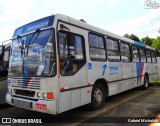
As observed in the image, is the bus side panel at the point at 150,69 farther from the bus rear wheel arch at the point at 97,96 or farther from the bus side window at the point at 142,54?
the bus rear wheel arch at the point at 97,96

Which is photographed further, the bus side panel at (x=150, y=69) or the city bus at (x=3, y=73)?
the bus side panel at (x=150, y=69)

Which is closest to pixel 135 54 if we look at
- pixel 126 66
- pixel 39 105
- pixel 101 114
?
pixel 126 66

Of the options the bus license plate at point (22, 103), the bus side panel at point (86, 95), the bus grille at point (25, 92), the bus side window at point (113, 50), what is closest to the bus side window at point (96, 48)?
the bus side window at point (113, 50)

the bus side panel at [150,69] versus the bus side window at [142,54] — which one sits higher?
the bus side window at [142,54]

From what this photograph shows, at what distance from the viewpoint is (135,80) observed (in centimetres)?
969

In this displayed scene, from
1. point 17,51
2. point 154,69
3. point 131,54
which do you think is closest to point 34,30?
point 17,51

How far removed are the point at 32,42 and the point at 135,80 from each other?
630 centimetres

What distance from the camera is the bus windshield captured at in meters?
4.80

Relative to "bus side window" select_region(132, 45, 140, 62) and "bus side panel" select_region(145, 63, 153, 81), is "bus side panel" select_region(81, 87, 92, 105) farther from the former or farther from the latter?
"bus side panel" select_region(145, 63, 153, 81)

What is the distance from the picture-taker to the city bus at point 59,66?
15.6 ft

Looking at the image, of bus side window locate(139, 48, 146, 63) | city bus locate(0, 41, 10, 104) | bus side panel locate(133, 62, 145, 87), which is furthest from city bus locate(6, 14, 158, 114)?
bus side window locate(139, 48, 146, 63)

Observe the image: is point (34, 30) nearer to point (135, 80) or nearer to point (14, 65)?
point (14, 65)

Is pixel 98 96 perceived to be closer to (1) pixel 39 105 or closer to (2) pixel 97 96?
(2) pixel 97 96

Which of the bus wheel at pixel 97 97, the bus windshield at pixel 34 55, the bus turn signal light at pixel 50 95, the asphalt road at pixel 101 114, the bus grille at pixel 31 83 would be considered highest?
the bus windshield at pixel 34 55
